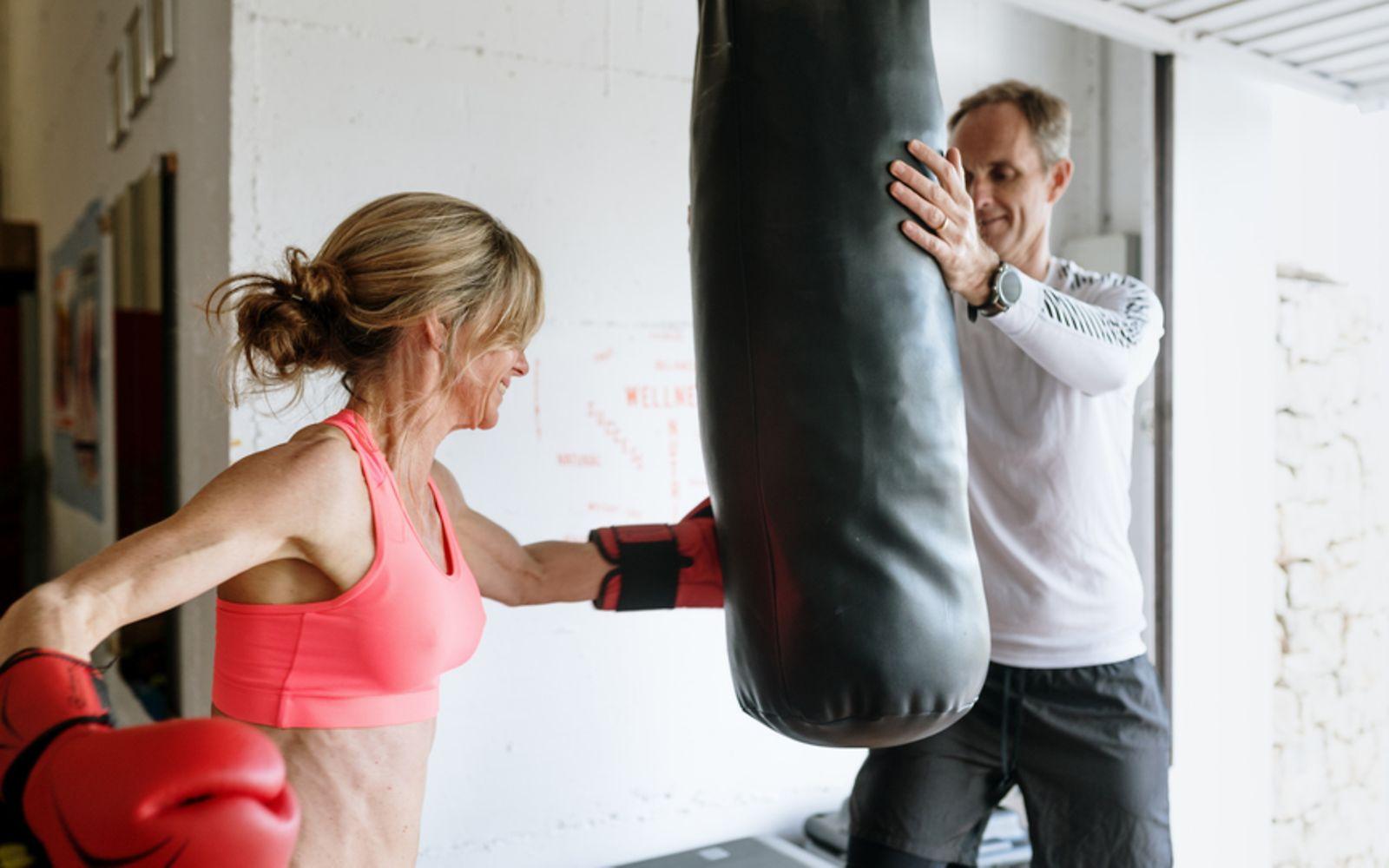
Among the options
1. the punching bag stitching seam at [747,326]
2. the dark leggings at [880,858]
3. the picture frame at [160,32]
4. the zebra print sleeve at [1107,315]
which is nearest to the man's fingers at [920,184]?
the punching bag stitching seam at [747,326]

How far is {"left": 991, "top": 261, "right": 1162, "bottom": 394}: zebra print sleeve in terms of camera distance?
166 cm

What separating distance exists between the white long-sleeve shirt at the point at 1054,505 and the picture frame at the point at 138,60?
2.47m

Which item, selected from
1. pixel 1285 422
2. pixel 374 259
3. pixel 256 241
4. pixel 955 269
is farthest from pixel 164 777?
pixel 1285 422

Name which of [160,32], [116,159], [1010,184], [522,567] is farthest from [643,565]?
[116,159]

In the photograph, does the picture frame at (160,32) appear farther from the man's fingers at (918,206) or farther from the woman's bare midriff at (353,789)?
the man's fingers at (918,206)

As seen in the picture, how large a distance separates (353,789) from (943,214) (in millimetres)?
1008

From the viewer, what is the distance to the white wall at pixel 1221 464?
3.48 metres

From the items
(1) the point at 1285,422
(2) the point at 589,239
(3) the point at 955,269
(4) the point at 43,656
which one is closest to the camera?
(4) the point at 43,656

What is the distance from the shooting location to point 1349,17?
3041 millimetres

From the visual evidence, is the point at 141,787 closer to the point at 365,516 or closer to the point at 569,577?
the point at 365,516

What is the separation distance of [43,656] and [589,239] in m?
2.01

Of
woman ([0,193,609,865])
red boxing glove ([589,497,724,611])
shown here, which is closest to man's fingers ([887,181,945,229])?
woman ([0,193,609,865])

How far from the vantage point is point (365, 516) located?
1.28m

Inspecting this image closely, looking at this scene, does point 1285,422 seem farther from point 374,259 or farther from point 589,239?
point 374,259
